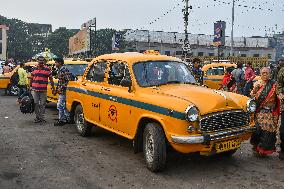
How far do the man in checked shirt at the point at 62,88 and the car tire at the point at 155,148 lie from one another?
4.57 m

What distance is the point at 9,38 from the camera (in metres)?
89.7

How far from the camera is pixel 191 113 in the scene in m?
5.71

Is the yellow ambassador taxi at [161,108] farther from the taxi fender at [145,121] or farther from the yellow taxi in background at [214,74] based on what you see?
the yellow taxi in background at [214,74]

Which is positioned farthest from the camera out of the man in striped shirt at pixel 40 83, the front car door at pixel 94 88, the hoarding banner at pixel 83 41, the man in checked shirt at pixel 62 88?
the hoarding banner at pixel 83 41

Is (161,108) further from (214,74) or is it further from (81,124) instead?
(214,74)

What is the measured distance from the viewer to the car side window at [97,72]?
8.17 metres

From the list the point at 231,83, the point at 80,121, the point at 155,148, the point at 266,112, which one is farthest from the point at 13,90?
the point at 266,112

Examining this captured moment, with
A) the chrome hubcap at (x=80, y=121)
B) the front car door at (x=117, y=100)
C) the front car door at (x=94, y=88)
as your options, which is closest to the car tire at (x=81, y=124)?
the chrome hubcap at (x=80, y=121)

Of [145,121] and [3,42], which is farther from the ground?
[3,42]

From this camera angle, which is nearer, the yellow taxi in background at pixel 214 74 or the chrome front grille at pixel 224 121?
the chrome front grille at pixel 224 121

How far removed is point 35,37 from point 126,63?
89564 mm

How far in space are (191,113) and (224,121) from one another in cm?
66

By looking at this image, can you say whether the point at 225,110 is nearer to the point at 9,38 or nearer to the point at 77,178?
the point at 77,178

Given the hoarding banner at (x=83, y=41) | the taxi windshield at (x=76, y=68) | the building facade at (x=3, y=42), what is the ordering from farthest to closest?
the building facade at (x=3, y=42), the hoarding banner at (x=83, y=41), the taxi windshield at (x=76, y=68)
